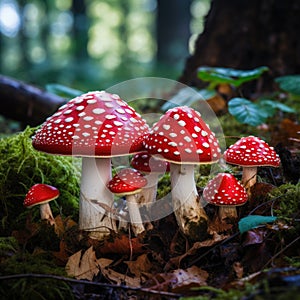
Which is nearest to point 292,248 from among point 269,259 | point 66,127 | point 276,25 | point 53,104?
point 269,259

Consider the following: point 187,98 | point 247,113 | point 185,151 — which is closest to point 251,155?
point 185,151

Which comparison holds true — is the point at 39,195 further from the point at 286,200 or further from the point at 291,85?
the point at 291,85

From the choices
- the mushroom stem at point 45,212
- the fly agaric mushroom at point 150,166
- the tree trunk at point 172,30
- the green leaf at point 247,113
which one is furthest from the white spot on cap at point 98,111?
the tree trunk at point 172,30

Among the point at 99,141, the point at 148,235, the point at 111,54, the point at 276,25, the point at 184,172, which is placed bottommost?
the point at 111,54

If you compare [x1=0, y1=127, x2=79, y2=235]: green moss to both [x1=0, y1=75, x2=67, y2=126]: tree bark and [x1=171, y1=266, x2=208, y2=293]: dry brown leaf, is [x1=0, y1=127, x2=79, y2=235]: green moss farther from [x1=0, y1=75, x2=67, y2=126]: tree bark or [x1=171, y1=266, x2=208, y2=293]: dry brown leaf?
[x1=0, y1=75, x2=67, y2=126]: tree bark

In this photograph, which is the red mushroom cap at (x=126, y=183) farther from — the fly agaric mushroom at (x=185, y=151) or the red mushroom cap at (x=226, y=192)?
the red mushroom cap at (x=226, y=192)

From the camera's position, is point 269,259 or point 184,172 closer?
point 269,259

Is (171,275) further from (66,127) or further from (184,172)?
(66,127)

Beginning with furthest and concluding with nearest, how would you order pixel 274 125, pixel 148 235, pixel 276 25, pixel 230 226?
pixel 276 25 → pixel 274 125 → pixel 148 235 → pixel 230 226
